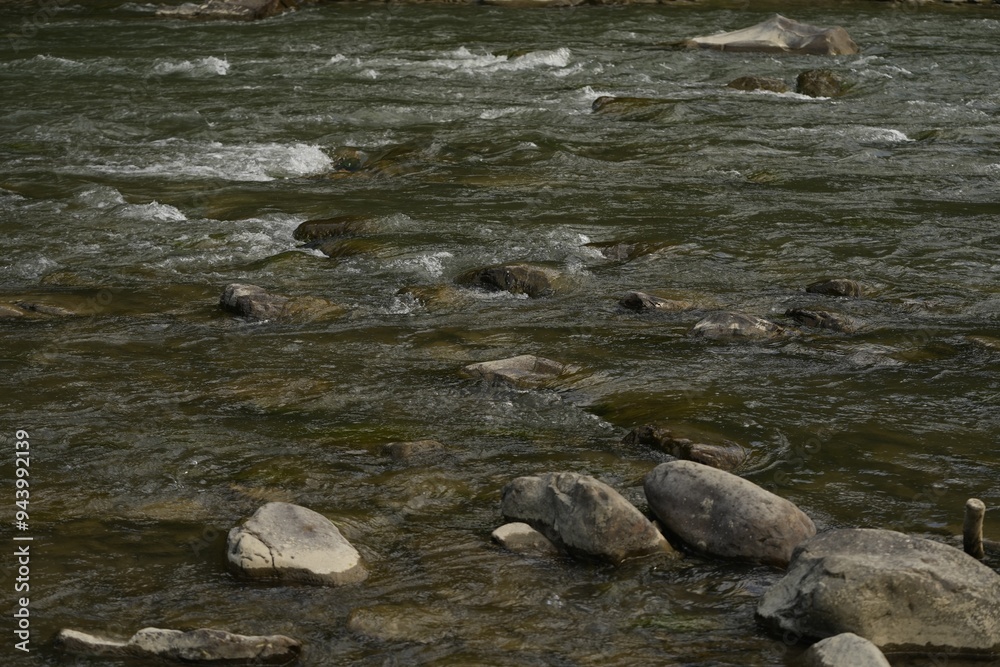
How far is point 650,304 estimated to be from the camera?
9516mm

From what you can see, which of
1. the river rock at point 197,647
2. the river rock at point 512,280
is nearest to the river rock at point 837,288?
the river rock at point 512,280

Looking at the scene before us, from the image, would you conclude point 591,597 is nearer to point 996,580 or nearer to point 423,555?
point 423,555

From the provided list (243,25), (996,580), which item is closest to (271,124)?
(243,25)

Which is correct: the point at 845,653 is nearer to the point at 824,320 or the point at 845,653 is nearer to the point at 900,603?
the point at 900,603

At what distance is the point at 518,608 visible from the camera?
5238 millimetres

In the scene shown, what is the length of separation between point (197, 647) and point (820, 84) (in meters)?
16.2

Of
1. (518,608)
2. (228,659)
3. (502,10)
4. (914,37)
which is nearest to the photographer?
(228,659)

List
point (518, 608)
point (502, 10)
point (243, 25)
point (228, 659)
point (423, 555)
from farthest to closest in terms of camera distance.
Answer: point (502, 10), point (243, 25), point (423, 555), point (518, 608), point (228, 659)

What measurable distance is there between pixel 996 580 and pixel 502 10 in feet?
89.0

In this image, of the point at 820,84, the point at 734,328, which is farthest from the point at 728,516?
the point at 820,84

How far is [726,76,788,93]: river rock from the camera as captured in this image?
19266mm

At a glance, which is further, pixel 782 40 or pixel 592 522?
pixel 782 40

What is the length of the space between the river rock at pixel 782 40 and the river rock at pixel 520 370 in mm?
16523

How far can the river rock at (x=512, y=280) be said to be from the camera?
10047 millimetres
